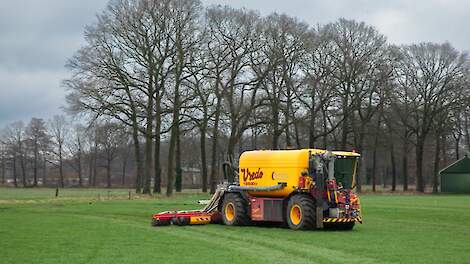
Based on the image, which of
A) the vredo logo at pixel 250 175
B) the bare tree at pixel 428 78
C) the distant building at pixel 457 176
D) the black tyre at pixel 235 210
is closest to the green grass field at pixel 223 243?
the black tyre at pixel 235 210

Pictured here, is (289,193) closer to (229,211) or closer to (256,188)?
(256,188)

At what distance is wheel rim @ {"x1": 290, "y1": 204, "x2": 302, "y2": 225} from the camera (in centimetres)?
2206

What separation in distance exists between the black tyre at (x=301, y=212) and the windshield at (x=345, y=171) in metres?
1.40

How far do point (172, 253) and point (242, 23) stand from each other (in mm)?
48071

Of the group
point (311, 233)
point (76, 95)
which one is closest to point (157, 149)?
point (76, 95)

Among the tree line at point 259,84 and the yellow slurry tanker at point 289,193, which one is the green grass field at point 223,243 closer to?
the yellow slurry tanker at point 289,193

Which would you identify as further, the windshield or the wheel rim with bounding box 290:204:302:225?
the windshield

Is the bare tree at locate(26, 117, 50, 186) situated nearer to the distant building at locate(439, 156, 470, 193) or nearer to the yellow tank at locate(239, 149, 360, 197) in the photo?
the distant building at locate(439, 156, 470, 193)

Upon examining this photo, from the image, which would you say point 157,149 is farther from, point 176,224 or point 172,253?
point 172,253

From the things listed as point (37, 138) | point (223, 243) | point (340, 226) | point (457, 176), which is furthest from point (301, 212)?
point (37, 138)

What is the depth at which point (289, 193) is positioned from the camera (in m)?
22.7

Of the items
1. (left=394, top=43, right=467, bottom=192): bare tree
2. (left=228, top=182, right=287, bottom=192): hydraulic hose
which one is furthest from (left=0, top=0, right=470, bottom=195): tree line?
(left=228, top=182, right=287, bottom=192): hydraulic hose

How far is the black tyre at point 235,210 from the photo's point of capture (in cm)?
2383

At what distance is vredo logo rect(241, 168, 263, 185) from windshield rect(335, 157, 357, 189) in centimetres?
279
